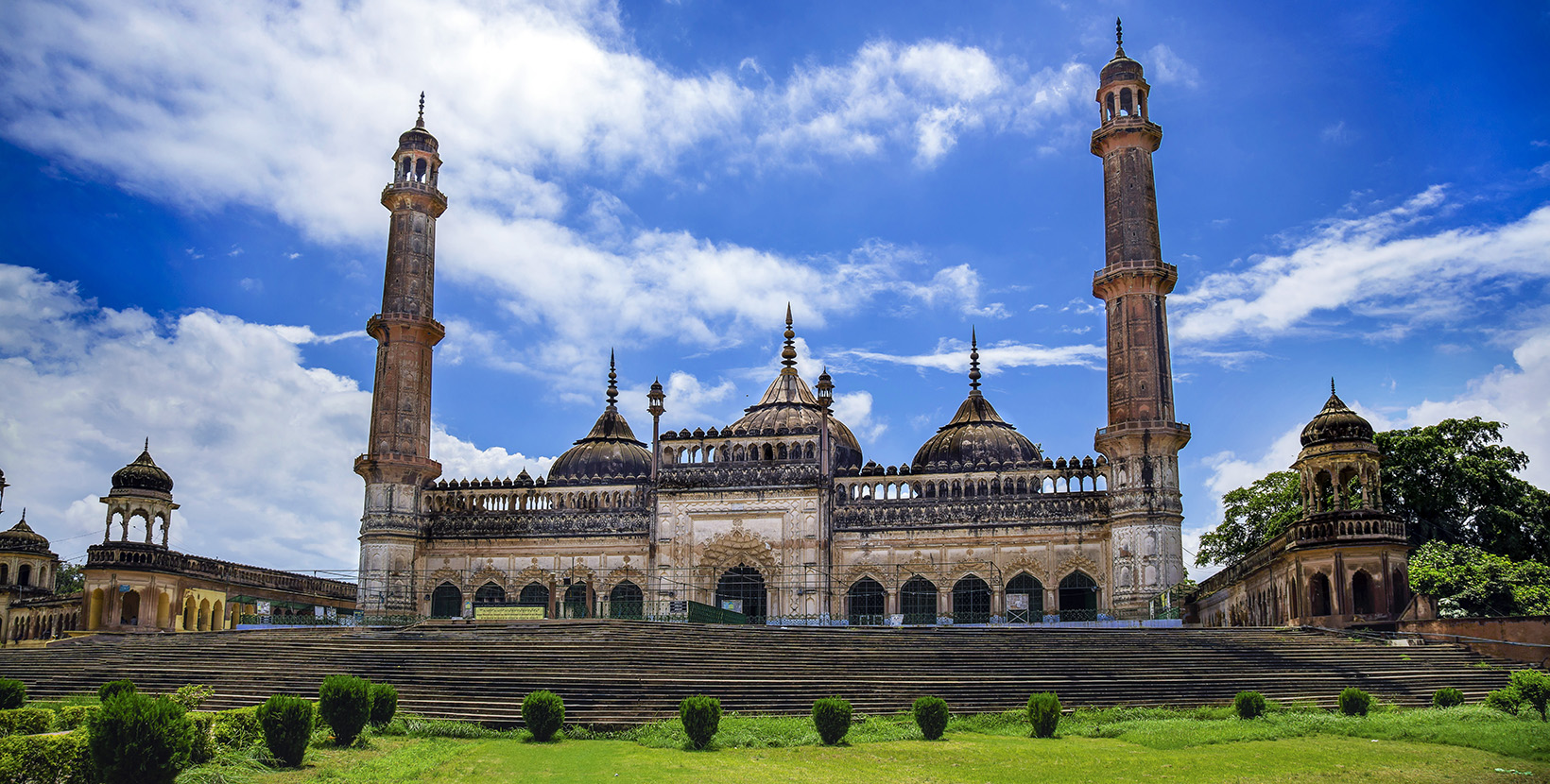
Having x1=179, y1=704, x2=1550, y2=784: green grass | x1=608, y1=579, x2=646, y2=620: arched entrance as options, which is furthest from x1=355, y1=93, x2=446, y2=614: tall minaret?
x1=179, y1=704, x2=1550, y2=784: green grass

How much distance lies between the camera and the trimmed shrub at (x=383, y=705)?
785 inches

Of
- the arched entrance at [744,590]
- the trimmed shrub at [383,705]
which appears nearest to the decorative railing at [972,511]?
the arched entrance at [744,590]

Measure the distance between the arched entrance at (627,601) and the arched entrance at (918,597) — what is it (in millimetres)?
8752

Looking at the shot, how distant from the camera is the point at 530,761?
17.8 m

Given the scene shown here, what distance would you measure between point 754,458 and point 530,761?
26520 mm

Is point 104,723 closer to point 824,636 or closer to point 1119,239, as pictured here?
point 824,636

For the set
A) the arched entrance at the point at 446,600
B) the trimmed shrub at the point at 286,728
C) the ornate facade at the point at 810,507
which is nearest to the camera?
the trimmed shrub at the point at 286,728

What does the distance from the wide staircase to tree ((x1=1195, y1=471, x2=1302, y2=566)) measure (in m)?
15.7

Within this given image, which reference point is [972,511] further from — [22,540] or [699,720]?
[22,540]

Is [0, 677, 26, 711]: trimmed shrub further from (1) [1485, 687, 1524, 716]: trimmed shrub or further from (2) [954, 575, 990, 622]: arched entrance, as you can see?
(2) [954, 575, 990, 622]: arched entrance

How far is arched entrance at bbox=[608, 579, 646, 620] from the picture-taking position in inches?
1694

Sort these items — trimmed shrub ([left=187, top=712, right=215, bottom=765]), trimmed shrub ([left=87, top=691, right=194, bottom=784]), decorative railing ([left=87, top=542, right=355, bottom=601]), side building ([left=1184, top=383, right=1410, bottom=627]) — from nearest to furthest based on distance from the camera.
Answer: trimmed shrub ([left=87, top=691, right=194, bottom=784]) → trimmed shrub ([left=187, top=712, right=215, bottom=765]) → side building ([left=1184, top=383, right=1410, bottom=627]) → decorative railing ([left=87, top=542, right=355, bottom=601])

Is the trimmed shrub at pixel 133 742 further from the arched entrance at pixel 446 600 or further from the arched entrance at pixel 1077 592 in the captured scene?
the arched entrance at pixel 446 600

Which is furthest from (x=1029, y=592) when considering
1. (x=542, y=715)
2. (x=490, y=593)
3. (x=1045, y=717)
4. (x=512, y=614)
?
(x=542, y=715)
